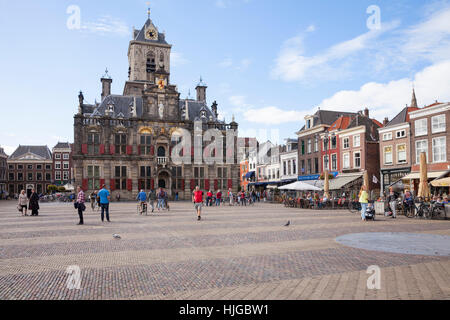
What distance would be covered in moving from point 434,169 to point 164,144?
3421 cm

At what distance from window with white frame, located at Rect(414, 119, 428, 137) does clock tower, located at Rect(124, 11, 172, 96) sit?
132ft

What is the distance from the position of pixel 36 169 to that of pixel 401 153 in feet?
262

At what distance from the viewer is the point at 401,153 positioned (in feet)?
112

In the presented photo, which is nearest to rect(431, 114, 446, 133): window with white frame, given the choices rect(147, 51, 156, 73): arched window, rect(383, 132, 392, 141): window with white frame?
rect(383, 132, 392, 141): window with white frame

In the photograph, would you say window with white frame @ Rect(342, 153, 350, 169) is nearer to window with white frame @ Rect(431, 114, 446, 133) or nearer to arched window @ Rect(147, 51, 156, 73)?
window with white frame @ Rect(431, 114, 446, 133)

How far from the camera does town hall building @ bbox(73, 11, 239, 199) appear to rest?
160 feet

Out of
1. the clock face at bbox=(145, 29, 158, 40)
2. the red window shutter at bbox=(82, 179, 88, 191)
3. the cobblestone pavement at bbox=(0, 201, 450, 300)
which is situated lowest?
the cobblestone pavement at bbox=(0, 201, 450, 300)

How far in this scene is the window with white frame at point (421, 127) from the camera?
1228 inches

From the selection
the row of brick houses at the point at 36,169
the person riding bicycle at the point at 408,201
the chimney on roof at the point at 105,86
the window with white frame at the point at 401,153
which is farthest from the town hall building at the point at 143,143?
the row of brick houses at the point at 36,169

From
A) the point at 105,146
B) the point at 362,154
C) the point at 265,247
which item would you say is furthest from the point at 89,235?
the point at 105,146

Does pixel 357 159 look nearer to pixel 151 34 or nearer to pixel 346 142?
pixel 346 142

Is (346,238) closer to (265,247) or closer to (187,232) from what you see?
(265,247)

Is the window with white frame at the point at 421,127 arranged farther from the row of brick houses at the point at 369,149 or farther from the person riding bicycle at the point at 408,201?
the person riding bicycle at the point at 408,201

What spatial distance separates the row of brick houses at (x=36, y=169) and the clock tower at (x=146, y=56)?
36.2m
